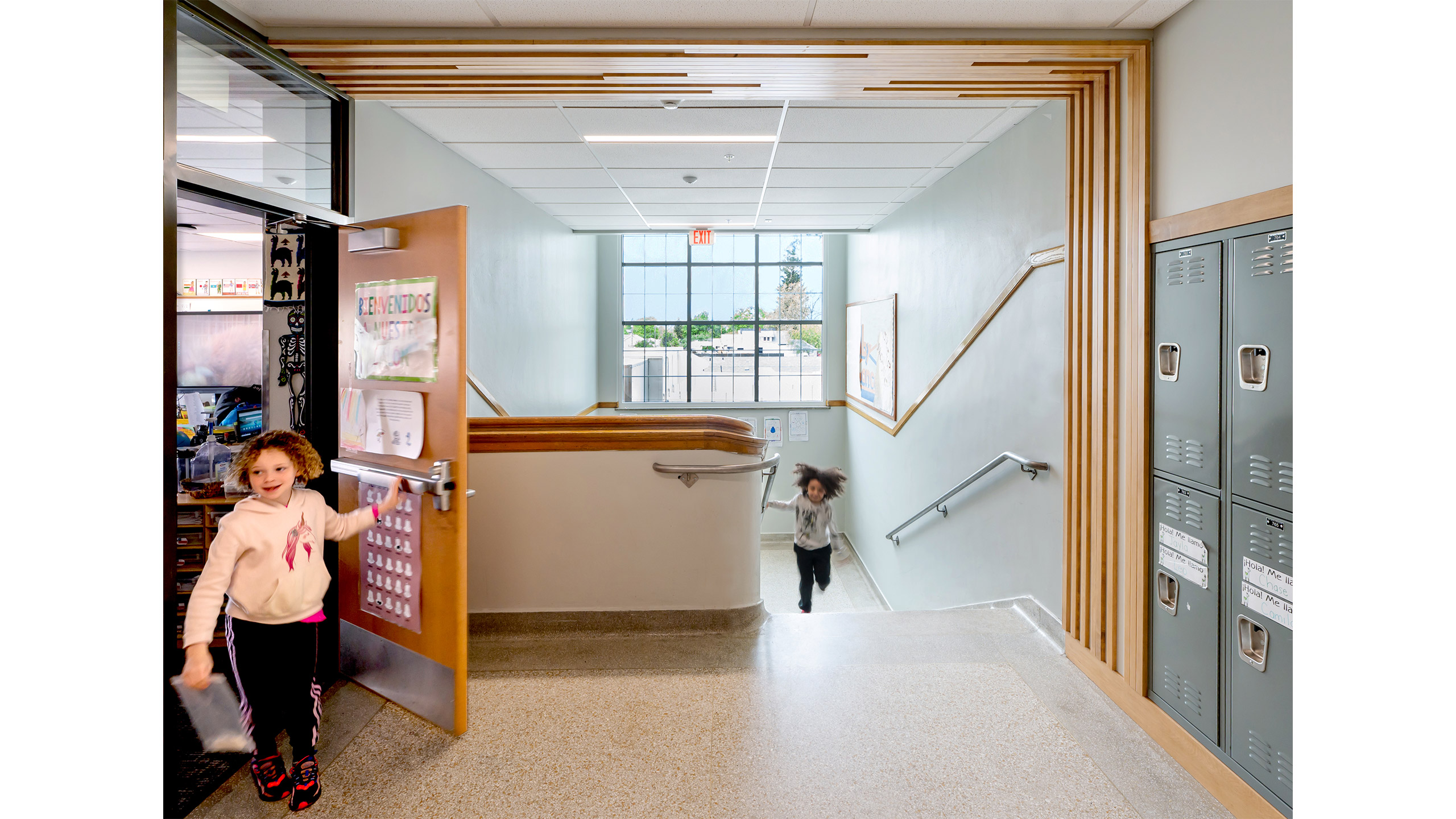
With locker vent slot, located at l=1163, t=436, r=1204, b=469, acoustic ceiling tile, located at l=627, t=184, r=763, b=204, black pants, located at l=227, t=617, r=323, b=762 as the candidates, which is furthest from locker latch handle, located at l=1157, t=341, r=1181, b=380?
acoustic ceiling tile, located at l=627, t=184, r=763, b=204

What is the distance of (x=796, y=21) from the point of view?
Result: 2396mm

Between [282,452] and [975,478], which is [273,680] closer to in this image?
[282,452]

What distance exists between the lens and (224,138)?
2.25 meters

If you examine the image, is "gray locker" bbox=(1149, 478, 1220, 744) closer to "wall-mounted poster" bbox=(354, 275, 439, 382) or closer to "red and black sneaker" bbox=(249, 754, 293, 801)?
"wall-mounted poster" bbox=(354, 275, 439, 382)

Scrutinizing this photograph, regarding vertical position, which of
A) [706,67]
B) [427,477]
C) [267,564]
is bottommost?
[267,564]

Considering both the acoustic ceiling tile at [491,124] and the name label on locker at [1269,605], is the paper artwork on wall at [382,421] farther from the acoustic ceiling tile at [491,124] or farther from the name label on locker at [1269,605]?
the name label on locker at [1269,605]

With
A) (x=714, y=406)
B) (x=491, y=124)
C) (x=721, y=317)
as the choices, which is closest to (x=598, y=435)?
(x=491, y=124)

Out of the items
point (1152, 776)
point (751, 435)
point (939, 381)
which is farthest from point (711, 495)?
point (939, 381)

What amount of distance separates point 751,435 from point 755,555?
593 millimetres

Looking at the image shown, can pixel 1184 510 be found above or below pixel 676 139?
below

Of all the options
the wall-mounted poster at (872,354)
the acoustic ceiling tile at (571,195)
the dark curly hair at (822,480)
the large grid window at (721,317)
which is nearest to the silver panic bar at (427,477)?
the dark curly hair at (822,480)

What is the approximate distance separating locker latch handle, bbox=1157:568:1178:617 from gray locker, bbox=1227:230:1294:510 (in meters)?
0.48

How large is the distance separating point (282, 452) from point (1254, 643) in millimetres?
2856

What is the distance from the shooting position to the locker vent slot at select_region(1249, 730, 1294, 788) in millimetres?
1889
